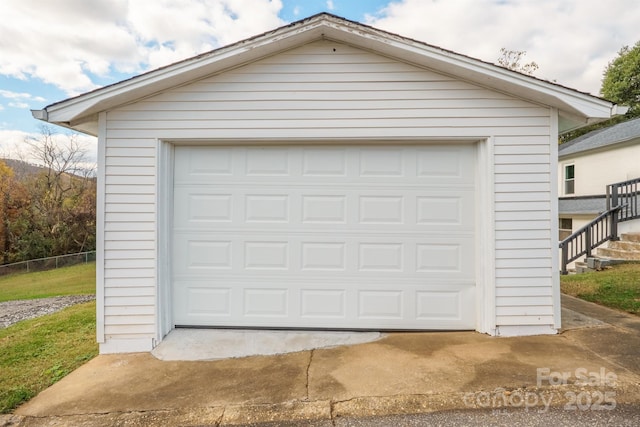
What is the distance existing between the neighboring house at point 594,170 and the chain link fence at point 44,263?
2706 centimetres

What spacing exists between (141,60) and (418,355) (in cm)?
1976

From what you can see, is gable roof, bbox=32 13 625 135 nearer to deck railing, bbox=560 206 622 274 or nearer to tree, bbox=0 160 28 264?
deck railing, bbox=560 206 622 274

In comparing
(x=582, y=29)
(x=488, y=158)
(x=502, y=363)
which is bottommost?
(x=502, y=363)

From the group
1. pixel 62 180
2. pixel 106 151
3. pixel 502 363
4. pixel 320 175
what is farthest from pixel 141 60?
pixel 502 363

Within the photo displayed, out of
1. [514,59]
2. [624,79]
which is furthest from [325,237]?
[624,79]

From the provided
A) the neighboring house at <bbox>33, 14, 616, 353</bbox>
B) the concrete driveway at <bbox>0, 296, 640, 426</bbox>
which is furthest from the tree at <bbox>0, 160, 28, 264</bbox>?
the concrete driveway at <bbox>0, 296, 640, 426</bbox>

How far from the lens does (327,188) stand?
4105 millimetres

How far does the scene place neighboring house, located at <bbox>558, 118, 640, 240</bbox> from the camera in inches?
470

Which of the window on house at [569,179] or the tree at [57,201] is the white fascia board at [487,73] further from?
the tree at [57,201]

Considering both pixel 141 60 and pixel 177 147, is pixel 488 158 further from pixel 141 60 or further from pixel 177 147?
pixel 141 60

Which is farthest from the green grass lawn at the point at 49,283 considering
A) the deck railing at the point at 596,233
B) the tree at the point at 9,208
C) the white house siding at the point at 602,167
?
the white house siding at the point at 602,167

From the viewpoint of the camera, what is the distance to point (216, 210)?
4141 millimetres

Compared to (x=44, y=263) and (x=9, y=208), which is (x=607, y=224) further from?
(x=9, y=208)

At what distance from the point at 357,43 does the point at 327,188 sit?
1.76 meters
